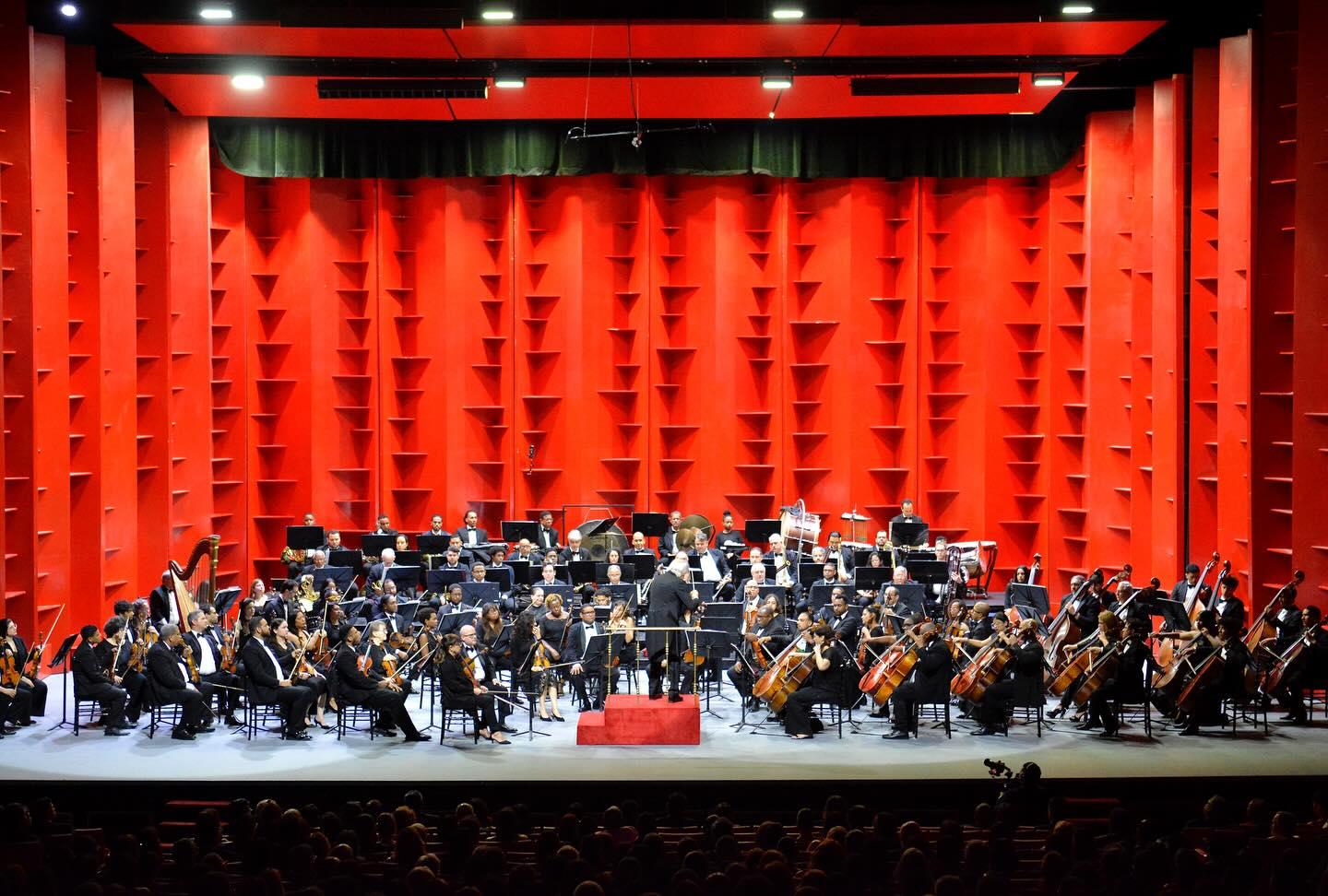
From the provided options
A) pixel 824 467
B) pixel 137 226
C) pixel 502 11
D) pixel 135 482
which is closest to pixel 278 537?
pixel 135 482

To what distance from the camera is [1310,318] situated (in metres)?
15.1

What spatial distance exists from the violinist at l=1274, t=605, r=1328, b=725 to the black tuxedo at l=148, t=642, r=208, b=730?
1033 centimetres

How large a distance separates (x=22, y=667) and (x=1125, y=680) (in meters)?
10.6

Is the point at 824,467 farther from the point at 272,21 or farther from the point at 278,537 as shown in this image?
the point at 272,21

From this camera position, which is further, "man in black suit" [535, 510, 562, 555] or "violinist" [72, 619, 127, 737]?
"man in black suit" [535, 510, 562, 555]

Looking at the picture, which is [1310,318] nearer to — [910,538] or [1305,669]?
[1305,669]

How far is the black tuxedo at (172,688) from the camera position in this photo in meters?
13.2

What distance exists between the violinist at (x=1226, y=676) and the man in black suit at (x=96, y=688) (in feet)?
33.2

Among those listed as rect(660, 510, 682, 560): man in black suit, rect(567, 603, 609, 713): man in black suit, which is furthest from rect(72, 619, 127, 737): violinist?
rect(660, 510, 682, 560): man in black suit

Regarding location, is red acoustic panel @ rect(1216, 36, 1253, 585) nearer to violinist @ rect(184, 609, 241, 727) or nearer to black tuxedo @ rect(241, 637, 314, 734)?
black tuxedo @ rect(241, 637, 314, 734)

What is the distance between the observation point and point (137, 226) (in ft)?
62.6

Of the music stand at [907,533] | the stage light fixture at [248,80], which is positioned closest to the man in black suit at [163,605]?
the stage light fixture at [248,80]

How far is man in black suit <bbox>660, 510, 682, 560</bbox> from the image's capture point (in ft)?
63.4

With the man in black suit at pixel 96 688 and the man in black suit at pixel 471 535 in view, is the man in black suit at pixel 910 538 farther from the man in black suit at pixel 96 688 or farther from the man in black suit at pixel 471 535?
the man in black suit at pixel 96 688
